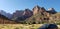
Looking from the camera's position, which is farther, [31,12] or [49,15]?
[31,12]

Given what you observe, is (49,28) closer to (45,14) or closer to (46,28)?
(46,28)

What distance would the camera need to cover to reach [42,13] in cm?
15662

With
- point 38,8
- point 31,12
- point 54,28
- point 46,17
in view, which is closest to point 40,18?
point 46,17

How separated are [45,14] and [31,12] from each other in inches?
1840

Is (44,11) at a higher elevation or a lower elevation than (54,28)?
higher

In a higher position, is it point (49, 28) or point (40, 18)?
point (40, 18)

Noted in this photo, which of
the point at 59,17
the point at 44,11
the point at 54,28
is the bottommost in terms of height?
the point at 54,28

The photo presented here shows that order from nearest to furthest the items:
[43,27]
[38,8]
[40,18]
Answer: [43,27]
[40,18]
[38,8]

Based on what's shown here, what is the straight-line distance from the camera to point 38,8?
181 meters

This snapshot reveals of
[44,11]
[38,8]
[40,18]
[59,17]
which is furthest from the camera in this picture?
[38,8]

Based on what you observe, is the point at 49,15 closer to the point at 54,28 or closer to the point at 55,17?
the point at 55,17

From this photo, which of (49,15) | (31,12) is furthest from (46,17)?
(31,12)

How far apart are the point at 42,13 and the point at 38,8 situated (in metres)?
25.2

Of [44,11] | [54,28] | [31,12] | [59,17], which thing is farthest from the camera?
[31,12]
